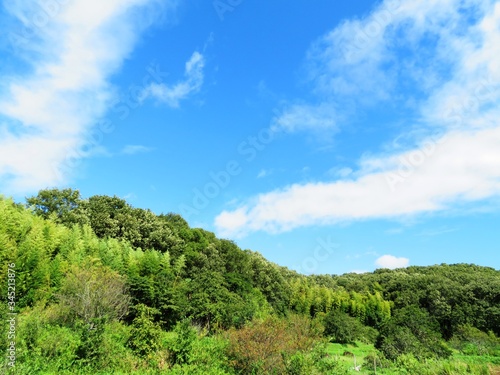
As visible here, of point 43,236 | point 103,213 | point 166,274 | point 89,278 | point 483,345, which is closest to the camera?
point 89,278

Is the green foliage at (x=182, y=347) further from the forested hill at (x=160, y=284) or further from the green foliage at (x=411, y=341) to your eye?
the green foliage at (x=411, y=341)

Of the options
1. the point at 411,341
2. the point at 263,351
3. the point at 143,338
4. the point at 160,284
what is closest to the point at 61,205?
the point at 160,284

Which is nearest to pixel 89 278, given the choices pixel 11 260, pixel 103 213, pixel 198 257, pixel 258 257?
pixel 11 260

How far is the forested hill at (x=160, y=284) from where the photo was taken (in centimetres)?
1745

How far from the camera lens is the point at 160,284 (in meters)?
23.4

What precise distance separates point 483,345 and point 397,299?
26.0m

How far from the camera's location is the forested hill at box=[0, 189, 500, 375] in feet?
57.3

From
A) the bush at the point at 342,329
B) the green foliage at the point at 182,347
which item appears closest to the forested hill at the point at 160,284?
the bush at the point at 342,329

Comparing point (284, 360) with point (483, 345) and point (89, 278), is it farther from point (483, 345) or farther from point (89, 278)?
point (483, 345)

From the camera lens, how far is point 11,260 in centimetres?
1700

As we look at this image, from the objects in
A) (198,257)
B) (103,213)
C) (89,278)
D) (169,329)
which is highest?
(103,213)

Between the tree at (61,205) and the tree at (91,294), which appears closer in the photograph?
the tree at (91,294)

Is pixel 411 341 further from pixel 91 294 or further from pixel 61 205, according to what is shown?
pixel 61 205

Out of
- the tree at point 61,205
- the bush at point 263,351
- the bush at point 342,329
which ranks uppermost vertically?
the tree at point 61,205
